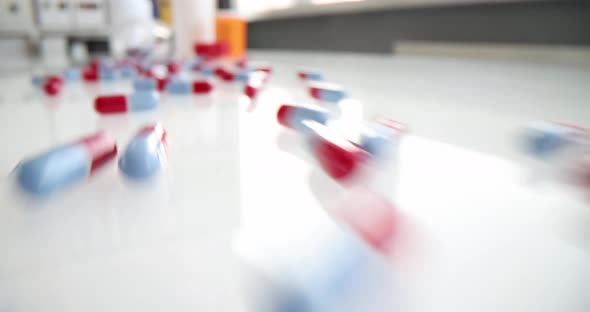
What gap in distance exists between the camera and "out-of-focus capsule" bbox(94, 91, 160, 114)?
2.92ft

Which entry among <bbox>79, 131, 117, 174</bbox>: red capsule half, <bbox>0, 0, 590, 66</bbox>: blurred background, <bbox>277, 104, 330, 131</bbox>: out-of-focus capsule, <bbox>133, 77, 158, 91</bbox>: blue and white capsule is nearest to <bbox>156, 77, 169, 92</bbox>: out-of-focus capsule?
<bbox>133, 77, 158, 91</bbox>: blue and white capsule

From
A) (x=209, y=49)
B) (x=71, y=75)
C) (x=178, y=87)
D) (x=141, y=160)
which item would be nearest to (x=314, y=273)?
(x=141, y=160)

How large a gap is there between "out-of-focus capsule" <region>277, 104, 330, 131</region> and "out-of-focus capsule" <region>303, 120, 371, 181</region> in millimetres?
93

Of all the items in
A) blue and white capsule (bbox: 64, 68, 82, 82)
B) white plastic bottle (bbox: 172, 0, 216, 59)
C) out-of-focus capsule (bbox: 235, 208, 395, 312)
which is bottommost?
out-of-focus capsule (bbox: 235, 208, 395, 312)

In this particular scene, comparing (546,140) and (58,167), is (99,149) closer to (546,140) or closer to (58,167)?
(58,167)

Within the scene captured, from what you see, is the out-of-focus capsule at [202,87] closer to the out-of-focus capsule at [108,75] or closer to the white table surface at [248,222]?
the white table surface at [248,222]

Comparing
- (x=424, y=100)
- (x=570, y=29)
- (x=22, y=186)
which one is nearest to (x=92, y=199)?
(x=22, y=186)

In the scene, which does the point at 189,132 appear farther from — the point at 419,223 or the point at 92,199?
the point at 419,223

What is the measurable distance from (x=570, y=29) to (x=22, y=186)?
95.6 inches

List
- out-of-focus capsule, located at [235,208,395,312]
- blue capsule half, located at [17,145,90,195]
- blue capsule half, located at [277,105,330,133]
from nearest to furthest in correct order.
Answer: out-of-focus capsule, located at [235,208,395,312]
blue capsule half, located at [17,145,90,195]
blue capsule half, located at [277,105,330,133]

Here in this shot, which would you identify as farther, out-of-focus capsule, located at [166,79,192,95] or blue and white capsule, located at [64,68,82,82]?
blue and white capsule, located at [64,68,82,82]

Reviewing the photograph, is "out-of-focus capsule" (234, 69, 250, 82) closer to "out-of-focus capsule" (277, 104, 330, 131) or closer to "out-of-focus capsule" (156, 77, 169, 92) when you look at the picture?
"out-of-focus capsule" (156, 77, 169, 92)

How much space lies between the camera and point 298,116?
69 centimetres

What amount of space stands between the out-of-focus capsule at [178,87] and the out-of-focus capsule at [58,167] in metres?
0.72
